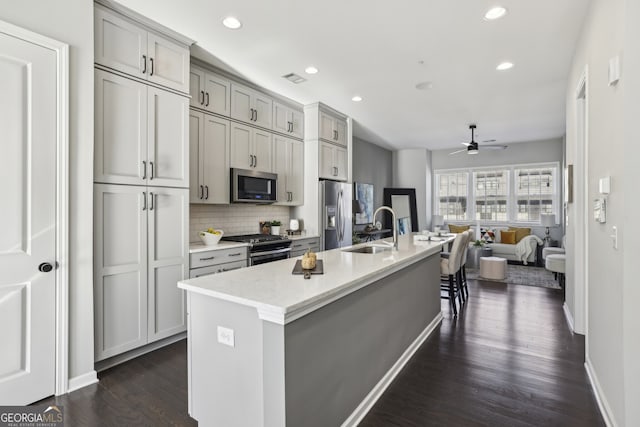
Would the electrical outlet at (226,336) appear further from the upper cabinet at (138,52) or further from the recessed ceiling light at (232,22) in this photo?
the recessed ceiling light at (232,22)

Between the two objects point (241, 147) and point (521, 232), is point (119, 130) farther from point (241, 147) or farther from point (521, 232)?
point (521, 232)

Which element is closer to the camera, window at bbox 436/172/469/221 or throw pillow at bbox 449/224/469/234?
throw pillow at bbox 449/224/469/234

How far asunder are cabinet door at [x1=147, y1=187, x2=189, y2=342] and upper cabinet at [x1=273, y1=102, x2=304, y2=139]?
2.05 metres

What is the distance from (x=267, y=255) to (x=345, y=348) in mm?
2277

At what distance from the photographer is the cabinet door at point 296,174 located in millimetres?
5031

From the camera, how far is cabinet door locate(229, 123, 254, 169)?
4094 mm

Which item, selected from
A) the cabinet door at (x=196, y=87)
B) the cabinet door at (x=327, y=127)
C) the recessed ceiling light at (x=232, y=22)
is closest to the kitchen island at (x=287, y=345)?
the recessed ceiling light at (x=232, y=22)

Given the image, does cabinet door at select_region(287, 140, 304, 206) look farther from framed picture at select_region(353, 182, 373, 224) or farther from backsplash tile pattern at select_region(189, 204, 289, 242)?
framed picture at select_region(353, 182, 373, 224)

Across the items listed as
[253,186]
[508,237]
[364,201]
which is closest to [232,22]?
[253,186]

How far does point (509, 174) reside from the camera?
8.28 meters

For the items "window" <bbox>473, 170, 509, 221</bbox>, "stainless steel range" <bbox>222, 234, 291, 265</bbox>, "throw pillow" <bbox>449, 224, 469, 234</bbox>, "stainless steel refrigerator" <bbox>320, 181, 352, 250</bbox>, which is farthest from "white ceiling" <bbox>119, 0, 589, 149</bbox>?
"throw pillow" <bbox>449, 224, 469, 234</bbox>

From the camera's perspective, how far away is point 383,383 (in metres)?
2.32

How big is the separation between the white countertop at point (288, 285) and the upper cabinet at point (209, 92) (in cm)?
231

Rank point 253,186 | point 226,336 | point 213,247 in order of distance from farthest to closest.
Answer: point 253,186
point 213,247
point 226,336
